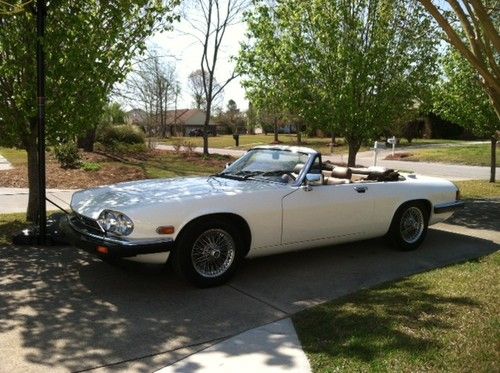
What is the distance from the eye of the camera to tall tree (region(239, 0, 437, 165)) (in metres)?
10.8

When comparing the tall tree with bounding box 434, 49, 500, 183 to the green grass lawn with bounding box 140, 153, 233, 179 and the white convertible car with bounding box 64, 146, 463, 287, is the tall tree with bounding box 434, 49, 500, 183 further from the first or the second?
the white convertible car with bounding box 64, 146, 463, 287

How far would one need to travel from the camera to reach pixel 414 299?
4895mm

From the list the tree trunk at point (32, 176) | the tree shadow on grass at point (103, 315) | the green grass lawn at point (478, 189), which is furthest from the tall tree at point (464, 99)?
the tree shadow on grass at point (103, 315)

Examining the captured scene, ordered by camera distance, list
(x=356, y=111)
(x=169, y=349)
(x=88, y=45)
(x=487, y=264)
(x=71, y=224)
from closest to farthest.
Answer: (x=169, y=349) → (x=71, y=224) → (x=487, y=264) → (x=88, y=45) → (x=356, y=111)

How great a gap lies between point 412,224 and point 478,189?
8812mm

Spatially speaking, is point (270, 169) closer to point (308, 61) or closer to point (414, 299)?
point (414, 299)

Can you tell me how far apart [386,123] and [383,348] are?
327 inches

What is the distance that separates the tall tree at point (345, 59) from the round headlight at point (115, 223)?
681 centimetres

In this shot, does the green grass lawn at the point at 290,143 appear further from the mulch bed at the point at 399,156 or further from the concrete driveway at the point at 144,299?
the concrete driveway at the point at 144,299

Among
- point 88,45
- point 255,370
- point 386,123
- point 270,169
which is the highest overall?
point 88,45

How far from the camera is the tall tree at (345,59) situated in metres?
10.8

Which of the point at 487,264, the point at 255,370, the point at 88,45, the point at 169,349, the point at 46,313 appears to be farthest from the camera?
the point at 88,45

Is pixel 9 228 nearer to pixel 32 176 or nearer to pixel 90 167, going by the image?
pixel 32 176

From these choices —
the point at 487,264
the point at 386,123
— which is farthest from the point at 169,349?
the point at 386,123
